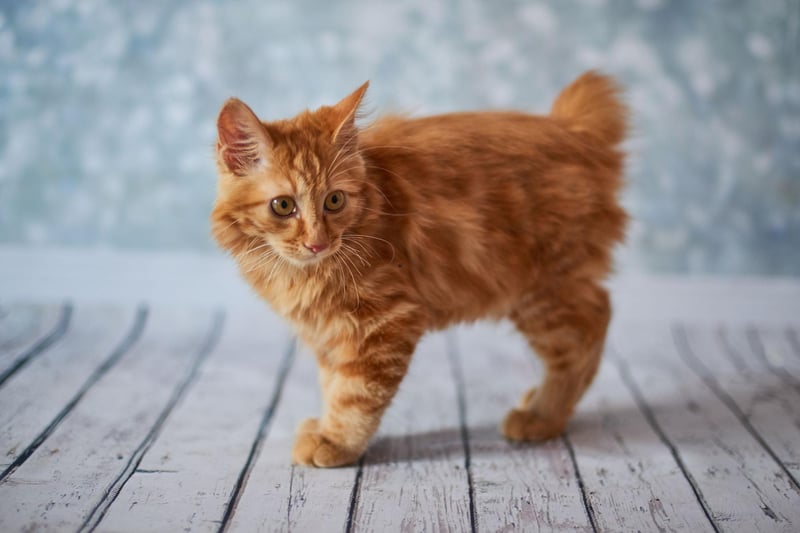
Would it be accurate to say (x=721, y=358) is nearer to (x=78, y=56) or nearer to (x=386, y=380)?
(x=386, y=380)

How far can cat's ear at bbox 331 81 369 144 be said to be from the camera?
5.16 ft

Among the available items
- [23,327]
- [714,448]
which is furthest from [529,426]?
[23,327]

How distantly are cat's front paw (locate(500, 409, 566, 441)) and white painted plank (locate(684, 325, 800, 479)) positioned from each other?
50 cm

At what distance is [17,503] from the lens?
151cm

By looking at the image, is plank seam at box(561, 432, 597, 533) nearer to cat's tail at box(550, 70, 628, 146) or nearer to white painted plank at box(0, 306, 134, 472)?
cat's tail at box(550, 70, 628, 146)

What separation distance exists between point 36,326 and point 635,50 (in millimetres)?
2144

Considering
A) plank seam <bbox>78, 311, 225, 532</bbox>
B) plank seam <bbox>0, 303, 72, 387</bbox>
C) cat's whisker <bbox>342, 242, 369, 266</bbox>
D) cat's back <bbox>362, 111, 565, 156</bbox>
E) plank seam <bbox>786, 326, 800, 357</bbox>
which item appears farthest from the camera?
plank seam <bbox>786, 326, 800, 357</bbox>

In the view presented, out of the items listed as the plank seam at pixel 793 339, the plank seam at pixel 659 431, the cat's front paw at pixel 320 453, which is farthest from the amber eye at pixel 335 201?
the plank seam at pixel 793 339

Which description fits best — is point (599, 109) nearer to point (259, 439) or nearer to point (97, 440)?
point (259, 439)

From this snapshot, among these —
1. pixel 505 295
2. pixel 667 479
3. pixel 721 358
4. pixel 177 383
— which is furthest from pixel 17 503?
pixel 721 358

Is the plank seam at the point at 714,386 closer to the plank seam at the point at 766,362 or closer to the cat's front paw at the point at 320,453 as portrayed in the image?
the plank seam at the point at 766,362

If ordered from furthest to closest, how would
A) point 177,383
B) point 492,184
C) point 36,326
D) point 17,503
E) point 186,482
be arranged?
point 36,326, point 177,383, point 492,184, point 186,482, point 17,503

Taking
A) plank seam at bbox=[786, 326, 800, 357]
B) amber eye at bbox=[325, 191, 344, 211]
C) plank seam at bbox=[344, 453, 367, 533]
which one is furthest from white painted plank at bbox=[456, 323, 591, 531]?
plank seam at bbox=[786, 326, 800, 357]

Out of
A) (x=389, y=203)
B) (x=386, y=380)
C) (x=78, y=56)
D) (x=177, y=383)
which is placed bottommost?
(x=177, y=383)
